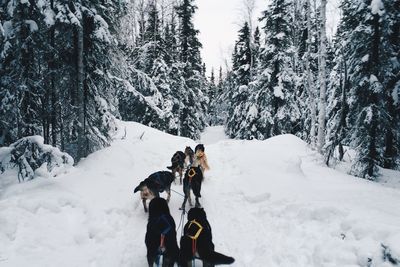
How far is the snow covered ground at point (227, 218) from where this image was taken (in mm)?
5301

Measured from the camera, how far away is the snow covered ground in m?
5.30

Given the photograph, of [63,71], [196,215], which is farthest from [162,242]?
[63,71]

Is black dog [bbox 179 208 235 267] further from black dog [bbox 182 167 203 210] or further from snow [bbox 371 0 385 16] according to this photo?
snow [bbox 371 0 385 16]

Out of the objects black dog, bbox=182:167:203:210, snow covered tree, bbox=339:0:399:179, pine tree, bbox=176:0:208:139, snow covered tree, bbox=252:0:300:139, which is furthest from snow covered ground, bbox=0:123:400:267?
pine tree, bbox=176:0:208:139

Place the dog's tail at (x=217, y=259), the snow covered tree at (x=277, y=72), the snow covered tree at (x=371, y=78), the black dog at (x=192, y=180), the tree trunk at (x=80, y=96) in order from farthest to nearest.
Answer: the snow covered tree at (x=277, y=72)
the snow covered tree at (x=371, y=78)
the tree trunk at (x=80, y=96)
the black dog at (x=192, y=180)
the dog's tail at (x=217, y=259)

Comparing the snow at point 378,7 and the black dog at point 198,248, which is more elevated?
the snow at point 378,7

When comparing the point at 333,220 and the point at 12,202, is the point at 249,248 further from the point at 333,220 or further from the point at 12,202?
the point at 12,202

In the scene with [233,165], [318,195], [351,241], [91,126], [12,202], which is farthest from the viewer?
[233,165]

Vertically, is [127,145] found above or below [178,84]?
below

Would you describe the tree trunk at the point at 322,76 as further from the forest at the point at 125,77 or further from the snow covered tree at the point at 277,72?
the snow covered tree at the point at 277,72

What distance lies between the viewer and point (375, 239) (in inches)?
198

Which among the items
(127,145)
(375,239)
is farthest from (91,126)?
(375,239)

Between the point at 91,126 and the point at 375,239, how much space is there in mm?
10406

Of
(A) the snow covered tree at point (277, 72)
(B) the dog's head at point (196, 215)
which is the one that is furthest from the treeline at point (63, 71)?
(A) the snow covered tree at point (277, 72)
